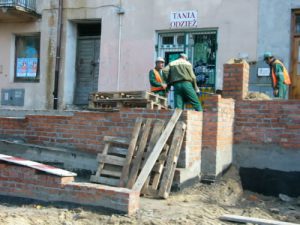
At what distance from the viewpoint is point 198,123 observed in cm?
763

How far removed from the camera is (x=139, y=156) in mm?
7148

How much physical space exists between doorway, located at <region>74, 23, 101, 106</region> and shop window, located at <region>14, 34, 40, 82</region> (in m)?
1.59

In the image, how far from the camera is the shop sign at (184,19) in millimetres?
13812

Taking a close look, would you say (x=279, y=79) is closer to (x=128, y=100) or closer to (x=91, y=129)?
(x=128, y=100)

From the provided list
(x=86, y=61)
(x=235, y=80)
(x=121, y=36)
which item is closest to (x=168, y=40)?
(x=121, y=36)

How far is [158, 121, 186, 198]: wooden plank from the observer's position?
6.82 meters

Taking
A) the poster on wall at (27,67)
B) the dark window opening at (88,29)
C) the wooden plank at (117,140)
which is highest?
the dark window opening at (88,29)

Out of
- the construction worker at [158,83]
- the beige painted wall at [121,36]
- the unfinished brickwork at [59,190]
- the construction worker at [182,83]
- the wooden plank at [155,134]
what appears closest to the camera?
the unfinished brickwork at [59,190]

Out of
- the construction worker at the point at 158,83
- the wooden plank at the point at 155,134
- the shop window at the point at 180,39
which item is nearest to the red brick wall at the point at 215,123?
the wooden plank at the point at 155,134

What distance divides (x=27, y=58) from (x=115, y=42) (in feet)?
12.5

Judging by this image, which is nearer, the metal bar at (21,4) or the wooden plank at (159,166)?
the wooden plank at (159,166)

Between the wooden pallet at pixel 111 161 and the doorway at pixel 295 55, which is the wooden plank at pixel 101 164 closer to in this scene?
the wooden pallet at pixel 111 161

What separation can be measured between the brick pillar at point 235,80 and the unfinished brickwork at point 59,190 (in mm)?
3341

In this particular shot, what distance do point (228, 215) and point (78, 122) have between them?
349cm
